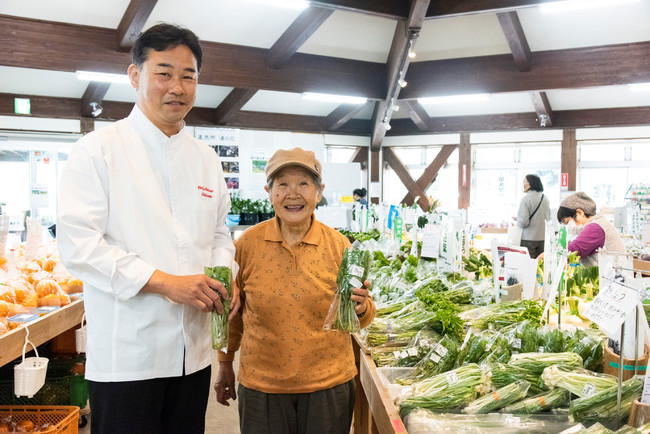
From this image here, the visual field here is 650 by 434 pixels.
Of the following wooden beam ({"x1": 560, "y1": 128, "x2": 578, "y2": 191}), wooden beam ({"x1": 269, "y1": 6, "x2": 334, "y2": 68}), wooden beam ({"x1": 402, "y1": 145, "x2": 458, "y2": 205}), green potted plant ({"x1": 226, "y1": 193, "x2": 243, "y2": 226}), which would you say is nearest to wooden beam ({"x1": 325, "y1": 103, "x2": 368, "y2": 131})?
wooden beam ({"x1": 402, "y1": 145, "x2": 458, "y2": 205})

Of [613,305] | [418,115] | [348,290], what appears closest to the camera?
[613,305]

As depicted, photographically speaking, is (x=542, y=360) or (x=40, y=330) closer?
(x=542, y=360)

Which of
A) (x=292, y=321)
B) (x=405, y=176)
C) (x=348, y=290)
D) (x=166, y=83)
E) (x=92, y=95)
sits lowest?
(x=292, y=321)

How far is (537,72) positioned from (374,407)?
22.5ft

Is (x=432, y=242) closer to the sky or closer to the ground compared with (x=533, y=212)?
closer to the ground

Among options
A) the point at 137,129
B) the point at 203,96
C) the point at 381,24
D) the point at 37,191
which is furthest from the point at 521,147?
the point at 137,129

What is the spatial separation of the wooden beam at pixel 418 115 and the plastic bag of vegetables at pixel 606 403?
27.3 ft

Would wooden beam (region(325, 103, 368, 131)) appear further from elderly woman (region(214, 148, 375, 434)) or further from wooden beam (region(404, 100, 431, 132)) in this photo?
elderly woman (region(214, 148, 375, 434))

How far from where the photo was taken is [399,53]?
7.02m

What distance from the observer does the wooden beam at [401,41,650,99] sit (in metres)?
6.89

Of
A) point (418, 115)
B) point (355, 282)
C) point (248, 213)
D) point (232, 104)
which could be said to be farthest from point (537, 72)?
point (355, 282)

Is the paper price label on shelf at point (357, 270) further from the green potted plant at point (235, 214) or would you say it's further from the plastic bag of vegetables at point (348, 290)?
the green potted plant at point (235, 214)

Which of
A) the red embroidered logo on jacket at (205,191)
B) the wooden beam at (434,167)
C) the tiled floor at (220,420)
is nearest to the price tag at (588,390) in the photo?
the red embroidered logo on jacket at (205,191)

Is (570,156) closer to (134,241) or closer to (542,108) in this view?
(542,108)
